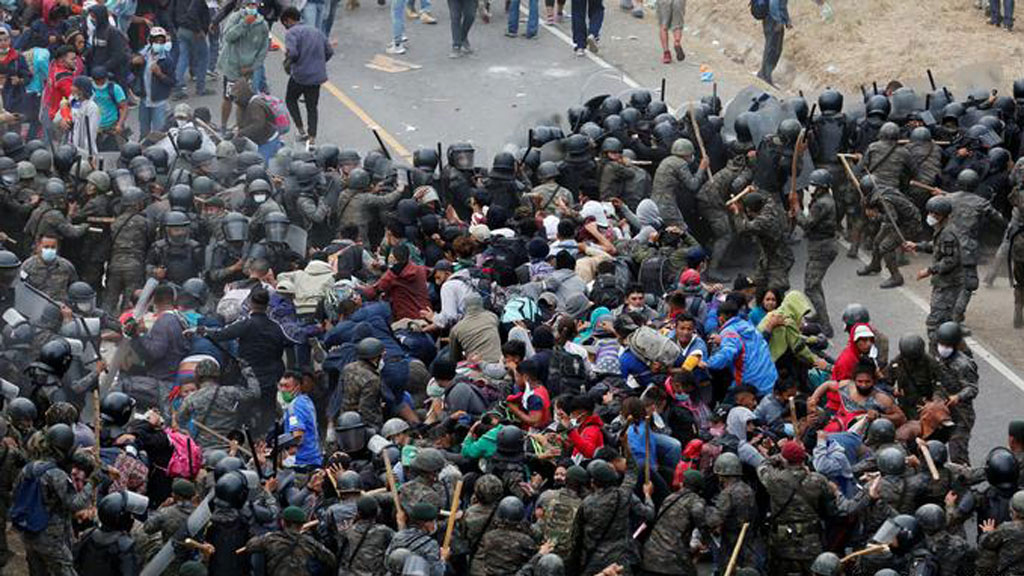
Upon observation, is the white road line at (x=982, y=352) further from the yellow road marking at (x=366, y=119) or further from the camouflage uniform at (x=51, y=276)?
the camouflage uniform at (x=51, y=276)

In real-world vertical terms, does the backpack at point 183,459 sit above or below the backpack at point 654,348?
below

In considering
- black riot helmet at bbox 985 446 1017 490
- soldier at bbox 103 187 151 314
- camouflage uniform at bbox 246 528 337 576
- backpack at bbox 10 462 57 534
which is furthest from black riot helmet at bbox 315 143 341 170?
black riot helmet at bbox 985 446 1017 490

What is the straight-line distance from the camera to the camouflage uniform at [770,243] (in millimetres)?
19203

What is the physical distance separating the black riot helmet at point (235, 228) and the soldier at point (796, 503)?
585cm

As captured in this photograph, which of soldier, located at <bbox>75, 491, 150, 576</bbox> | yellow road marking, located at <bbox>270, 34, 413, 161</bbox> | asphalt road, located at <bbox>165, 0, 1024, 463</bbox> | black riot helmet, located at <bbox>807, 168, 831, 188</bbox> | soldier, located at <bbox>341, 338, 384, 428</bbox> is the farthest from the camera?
asphalt road, located at <bbox>165, 0, 1024, 463</bbox>

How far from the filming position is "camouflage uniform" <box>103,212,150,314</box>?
63.3ft

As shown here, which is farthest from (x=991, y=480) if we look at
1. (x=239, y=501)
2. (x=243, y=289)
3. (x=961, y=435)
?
(x=243, y=289)

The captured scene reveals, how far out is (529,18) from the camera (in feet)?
91.4

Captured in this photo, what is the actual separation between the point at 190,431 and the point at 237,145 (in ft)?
19.8

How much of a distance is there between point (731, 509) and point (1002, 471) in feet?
5.85

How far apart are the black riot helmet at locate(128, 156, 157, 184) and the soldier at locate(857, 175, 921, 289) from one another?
6.37 m

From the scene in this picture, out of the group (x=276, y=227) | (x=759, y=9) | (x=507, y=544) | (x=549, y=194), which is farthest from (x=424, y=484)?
(x=759, y=9)

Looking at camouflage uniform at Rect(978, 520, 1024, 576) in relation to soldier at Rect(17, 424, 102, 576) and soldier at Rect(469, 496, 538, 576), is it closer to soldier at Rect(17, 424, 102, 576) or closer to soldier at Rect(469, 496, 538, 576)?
soldier at Rect(469, 496, 538, 576)

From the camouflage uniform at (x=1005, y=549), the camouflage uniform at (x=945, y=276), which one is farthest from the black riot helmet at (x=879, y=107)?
the camouflage uniform at (x=1005, y=549)
